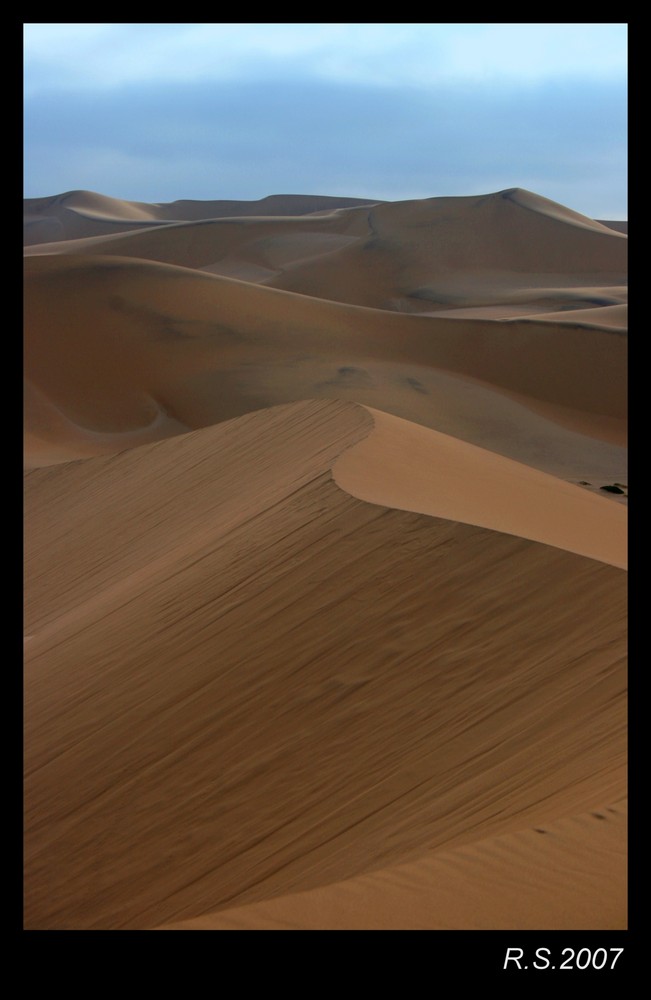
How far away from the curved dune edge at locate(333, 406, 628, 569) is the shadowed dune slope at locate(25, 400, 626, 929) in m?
0.43

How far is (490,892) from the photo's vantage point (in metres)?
4.09

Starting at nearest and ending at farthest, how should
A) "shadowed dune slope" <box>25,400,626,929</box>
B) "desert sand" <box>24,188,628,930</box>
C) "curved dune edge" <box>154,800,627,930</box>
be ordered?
"curved dune edge" <box>154,800,627,930</box>, "desert sand" <box>24,188,628,930</box>, "shadowed dune slope" <box>25,400,626,929</box>

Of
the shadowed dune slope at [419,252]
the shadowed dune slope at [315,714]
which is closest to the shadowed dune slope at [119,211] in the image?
the shadowed dune slope at [419,252]

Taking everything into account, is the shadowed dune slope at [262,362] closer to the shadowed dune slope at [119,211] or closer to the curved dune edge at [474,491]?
the curved dune edge at [474,491]

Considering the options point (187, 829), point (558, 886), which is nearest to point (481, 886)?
point (558, 886)

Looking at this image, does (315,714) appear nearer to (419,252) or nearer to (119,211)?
(419,252)

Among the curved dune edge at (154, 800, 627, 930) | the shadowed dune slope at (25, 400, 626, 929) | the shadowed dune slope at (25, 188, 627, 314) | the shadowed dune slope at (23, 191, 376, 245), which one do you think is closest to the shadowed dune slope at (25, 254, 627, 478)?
the shadowed dune slope at (25, 400, 626, 929)

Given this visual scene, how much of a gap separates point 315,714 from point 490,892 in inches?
81.8

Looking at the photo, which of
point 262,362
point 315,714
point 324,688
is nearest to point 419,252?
point 262,362

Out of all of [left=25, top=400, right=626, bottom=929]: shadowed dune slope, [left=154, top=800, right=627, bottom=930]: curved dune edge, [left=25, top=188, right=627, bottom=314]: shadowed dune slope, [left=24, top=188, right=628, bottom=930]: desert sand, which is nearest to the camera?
[left=154, top=800, right=627, bottom=930]: curved dune edge

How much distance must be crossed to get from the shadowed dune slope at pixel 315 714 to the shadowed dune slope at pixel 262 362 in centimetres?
1422

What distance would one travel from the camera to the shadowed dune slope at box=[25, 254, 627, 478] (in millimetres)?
24547

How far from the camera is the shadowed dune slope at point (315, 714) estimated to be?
508 centimetres

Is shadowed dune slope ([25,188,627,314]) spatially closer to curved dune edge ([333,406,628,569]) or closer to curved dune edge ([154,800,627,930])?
curved dune edge ([333,406,628,569])
